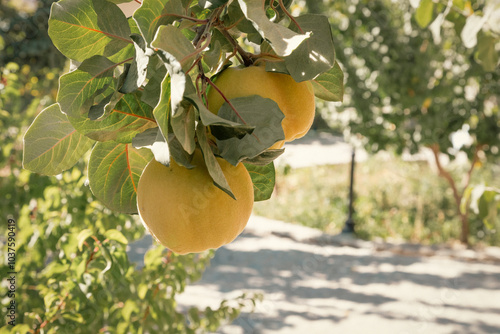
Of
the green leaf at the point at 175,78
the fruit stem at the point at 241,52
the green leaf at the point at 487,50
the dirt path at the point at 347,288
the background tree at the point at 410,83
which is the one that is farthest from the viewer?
the background tree at the point at 410,83

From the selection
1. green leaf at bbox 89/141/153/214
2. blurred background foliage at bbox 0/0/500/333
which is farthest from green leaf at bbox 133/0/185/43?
blurred background foliage at bbox 0/0/500/333

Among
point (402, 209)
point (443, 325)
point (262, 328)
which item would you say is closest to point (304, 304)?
point (262, 328)

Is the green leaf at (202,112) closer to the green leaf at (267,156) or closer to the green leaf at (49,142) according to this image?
the green leaf at (267,156)

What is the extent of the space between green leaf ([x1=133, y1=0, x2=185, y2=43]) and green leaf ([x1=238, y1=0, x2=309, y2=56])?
0.16 ft

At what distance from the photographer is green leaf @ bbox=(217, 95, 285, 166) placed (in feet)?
0.92

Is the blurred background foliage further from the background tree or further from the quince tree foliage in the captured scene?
the quince tree foliage

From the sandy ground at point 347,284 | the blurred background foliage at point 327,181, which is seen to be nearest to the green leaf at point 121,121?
the blurred background foliage at point 327,181

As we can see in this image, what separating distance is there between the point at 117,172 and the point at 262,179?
0.12 m

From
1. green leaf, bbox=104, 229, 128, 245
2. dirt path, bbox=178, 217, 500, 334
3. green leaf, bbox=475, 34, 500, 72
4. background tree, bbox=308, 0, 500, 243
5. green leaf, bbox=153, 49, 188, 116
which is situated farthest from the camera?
background tree, bbox=308, 0, 500, 243

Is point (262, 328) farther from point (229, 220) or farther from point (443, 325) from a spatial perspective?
point (229, 220)

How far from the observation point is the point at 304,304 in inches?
135

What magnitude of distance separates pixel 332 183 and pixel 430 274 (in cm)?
186

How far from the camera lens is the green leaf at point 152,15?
286mm

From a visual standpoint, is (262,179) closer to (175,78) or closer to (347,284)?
(175,78)
